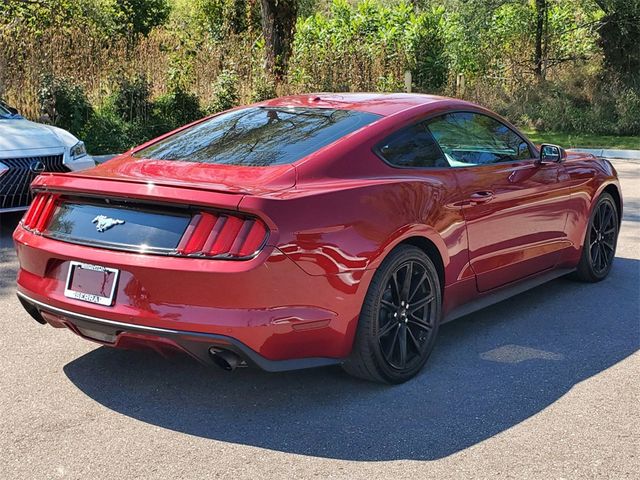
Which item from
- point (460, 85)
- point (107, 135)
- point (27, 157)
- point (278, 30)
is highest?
point (278, 30)

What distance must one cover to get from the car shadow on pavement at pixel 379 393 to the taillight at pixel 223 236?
0.83m

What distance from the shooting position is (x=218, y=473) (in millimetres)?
3279

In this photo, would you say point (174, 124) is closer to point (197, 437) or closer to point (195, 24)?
point (197, 437)

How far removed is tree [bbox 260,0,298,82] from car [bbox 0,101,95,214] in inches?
429

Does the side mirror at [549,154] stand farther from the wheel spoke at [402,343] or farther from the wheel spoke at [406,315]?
the wheel spoke at [402,343]

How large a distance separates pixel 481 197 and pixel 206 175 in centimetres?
177

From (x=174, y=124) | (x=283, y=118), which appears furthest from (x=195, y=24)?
(x=283, y=118)

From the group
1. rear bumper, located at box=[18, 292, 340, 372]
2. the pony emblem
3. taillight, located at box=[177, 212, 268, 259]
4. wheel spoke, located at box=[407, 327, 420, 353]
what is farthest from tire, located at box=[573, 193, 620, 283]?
the pony emblem

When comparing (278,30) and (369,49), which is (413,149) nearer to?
(278,30)

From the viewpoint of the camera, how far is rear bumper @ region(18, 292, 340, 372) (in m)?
3.55

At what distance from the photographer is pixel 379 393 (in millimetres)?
4121

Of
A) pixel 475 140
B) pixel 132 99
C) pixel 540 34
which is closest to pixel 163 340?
pixel 475 140

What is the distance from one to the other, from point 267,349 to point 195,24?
32140mm

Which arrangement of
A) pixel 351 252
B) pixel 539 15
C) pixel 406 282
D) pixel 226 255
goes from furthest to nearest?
pixel 539 15, pixel 406 282, pixel 351 252, pixel 226 255
